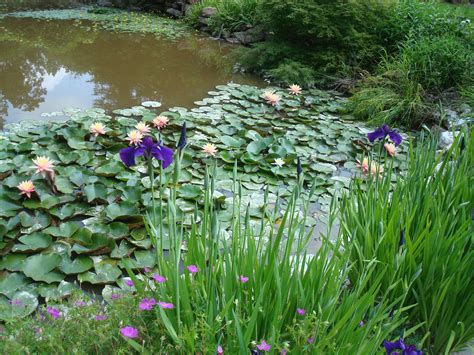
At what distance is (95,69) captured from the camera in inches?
237

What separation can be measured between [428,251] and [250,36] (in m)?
7.03

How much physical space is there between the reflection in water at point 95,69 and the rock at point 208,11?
32.9 inches

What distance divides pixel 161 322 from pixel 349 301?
58 cm

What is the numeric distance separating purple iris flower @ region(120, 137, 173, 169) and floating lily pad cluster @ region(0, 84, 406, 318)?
0.41 m

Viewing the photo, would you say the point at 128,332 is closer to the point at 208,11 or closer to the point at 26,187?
the point at 26,187

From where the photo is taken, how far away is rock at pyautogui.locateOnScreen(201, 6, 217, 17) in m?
9.06

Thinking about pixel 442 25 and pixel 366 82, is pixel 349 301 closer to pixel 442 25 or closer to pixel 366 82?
pixel 366 82

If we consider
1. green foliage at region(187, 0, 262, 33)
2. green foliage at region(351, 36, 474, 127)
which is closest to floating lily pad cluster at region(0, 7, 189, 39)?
green foliage at region(187, 0, 262, 33)

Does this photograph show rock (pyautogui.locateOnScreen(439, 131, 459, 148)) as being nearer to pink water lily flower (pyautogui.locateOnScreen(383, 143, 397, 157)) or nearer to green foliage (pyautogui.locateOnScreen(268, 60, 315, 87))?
pink water lily flower (pyautogui.locateOnScreen(383, 143, 397, 157))

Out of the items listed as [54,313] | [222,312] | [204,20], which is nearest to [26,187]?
[54,313]

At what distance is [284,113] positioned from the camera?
484 cm

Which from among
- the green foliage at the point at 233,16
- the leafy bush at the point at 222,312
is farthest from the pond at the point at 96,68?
the leafy bush at the point at 222,312

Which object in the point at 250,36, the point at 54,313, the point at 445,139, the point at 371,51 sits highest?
the point at 371,51

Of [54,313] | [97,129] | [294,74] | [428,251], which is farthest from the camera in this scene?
[294,74]
